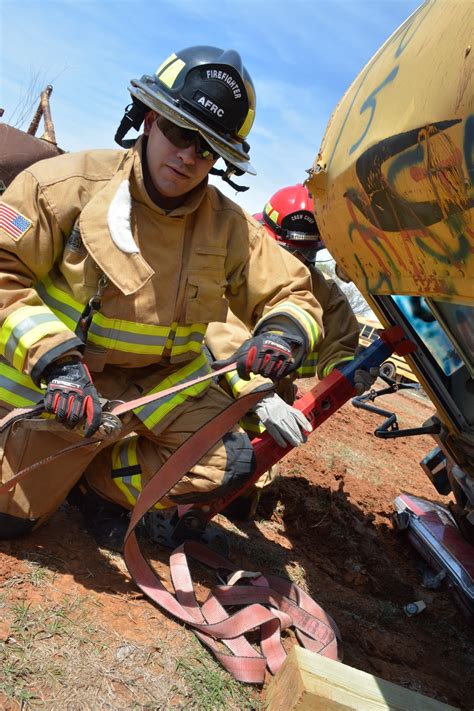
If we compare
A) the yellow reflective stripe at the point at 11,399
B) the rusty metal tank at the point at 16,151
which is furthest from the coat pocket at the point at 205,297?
the rusty metal tank at the point at 16,151

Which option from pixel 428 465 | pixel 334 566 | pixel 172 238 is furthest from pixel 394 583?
pixel 172 238

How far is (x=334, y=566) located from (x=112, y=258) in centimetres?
201

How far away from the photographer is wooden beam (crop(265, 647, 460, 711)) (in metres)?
1.68

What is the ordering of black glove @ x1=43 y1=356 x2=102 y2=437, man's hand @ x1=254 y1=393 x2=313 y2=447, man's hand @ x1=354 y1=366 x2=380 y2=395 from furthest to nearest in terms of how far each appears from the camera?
man's hand @ x1=354 y1=366 x2=380 y2=395, man's hand @ x1=254 y1=393 x2=313 y2=447, black glove @ x1=43 y1=356 x2=102 y2=437

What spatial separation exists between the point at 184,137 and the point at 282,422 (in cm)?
121

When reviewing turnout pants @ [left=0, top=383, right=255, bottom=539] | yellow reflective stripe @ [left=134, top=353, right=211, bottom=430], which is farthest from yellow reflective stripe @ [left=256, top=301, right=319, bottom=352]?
turnout pants @ [left=0, top=383, right=255, bottom=539]

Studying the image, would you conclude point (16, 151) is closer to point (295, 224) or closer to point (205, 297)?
point (295, 224)

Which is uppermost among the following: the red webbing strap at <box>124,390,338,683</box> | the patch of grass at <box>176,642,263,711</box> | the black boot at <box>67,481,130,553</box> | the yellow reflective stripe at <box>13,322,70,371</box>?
the yellow reflective stripe at <box>13,322,70,371</box>

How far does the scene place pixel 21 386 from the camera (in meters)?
2.46

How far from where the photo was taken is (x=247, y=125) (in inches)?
101

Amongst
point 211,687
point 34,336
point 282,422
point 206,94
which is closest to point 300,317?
point 282,422

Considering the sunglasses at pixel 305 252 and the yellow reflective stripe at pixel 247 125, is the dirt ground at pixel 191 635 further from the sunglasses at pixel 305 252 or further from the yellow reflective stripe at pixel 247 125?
the yellow reflective stripe at pixel 247 125

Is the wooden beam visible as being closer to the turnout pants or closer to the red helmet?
the turnout pants

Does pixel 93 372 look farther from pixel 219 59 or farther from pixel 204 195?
pixel 219 59
